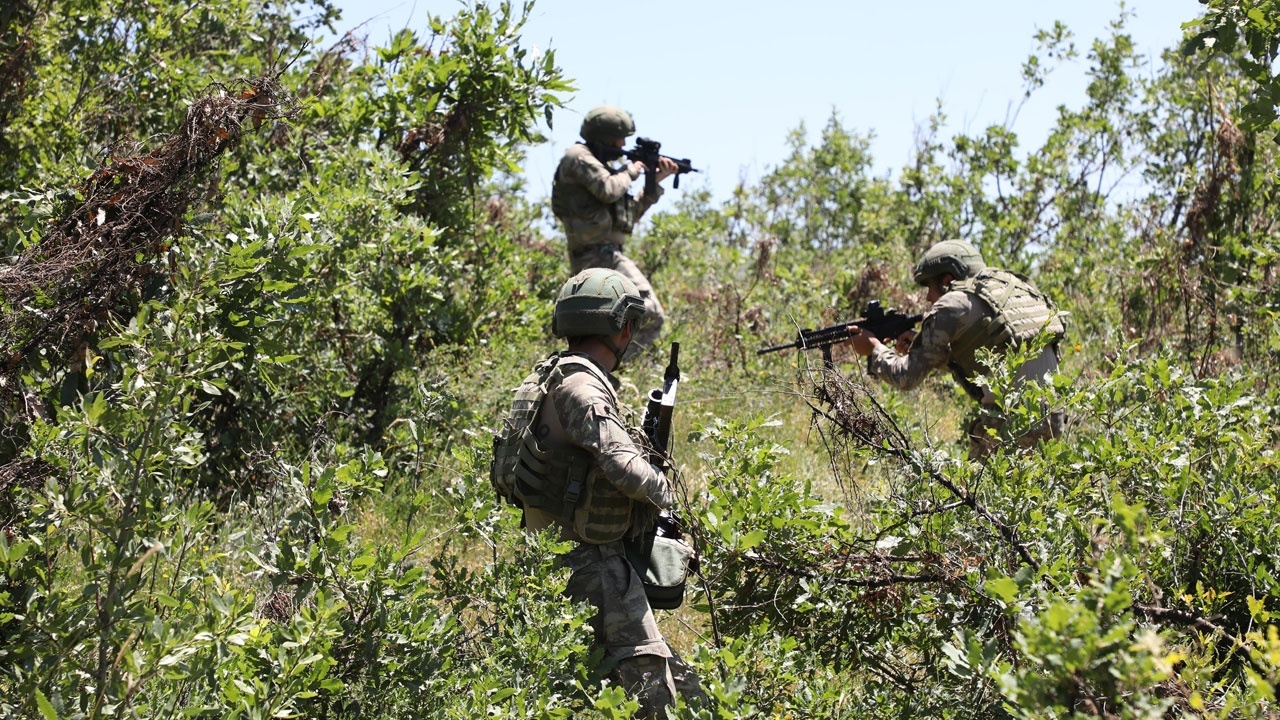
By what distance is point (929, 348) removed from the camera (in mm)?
5812

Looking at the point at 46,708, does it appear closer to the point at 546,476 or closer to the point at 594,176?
the point at 546,476

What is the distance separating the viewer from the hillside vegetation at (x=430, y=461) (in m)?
2.96

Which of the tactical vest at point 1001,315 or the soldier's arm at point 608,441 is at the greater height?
the tactical vest at point 1001,315

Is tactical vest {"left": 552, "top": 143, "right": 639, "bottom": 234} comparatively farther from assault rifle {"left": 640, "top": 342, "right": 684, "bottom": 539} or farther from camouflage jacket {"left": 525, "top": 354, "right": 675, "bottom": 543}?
camouflage jacket {"left": 525, "top": 354, "right": 675, "bottom": 543}

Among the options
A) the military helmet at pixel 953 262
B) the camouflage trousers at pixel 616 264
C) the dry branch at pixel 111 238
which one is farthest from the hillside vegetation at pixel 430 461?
the military helmet at pixel 953 262

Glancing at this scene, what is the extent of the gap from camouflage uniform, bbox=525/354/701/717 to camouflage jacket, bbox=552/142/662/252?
3854 mm

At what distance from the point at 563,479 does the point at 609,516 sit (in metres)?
0.19

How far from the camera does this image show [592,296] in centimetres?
401

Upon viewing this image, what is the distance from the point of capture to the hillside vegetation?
296 centimetres

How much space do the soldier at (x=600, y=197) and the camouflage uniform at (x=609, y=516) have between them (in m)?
3.84

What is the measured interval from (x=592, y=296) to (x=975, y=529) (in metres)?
1.47

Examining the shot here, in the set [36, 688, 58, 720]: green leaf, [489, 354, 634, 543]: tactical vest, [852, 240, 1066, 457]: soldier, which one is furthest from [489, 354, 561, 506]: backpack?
[852, 240, 1066, 457]: soldier

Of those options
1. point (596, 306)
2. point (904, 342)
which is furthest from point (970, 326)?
point (596, 306)

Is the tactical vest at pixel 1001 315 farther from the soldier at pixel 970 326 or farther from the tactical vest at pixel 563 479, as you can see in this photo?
the tactical vest at pixel 563 479
